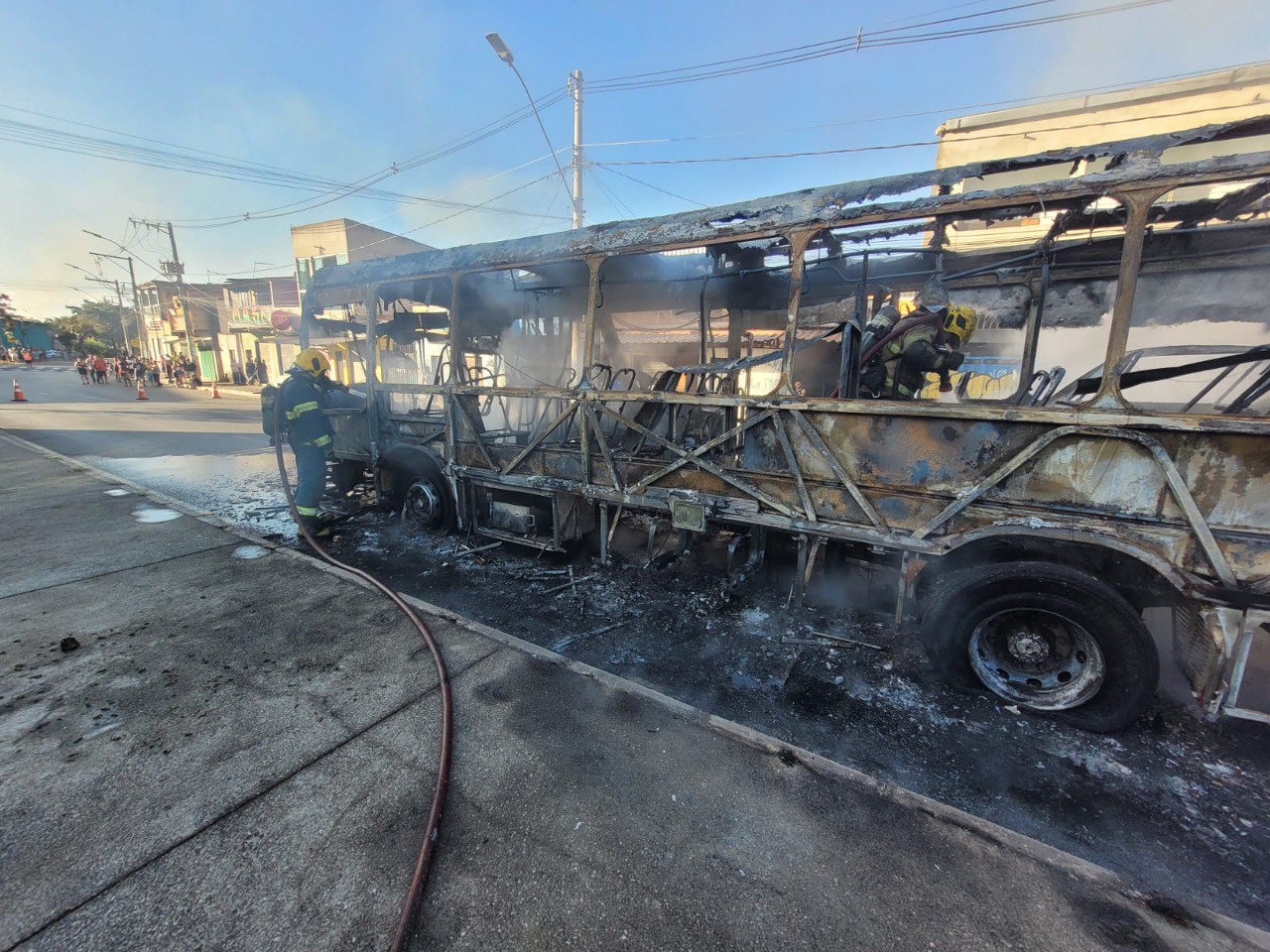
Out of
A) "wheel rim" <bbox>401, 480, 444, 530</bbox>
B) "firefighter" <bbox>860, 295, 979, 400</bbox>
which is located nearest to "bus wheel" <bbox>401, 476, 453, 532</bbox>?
"wheel rim" <bbox>401, 480, 444, 530</bbox>

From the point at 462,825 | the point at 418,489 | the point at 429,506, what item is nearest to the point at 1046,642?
the point at 462,825

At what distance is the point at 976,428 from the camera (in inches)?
118

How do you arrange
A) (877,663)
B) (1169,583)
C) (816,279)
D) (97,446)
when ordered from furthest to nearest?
1. (97,446)
2. (816,279)
3. (877,663)
4. (1169,583)

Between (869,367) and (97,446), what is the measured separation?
14676 mm

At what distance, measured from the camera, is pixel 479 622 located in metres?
3.78

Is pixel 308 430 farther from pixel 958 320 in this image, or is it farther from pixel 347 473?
pixel 958 320

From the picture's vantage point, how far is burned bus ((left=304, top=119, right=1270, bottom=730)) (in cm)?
256

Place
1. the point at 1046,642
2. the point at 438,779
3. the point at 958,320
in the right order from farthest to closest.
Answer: the point at 958,320, the point at 1046,642, the point at 438,779

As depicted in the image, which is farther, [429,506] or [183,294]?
[183,294]

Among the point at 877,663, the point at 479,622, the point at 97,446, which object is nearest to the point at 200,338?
the point at 97,446

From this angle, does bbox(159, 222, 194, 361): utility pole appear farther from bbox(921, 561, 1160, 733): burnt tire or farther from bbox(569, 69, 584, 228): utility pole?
bbox(921, 561, 1160, 733): burnt tire

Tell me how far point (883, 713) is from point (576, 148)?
13.0 metres

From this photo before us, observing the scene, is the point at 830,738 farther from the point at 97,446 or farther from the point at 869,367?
the point at 97,446

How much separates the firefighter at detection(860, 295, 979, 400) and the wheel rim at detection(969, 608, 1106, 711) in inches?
63.4
